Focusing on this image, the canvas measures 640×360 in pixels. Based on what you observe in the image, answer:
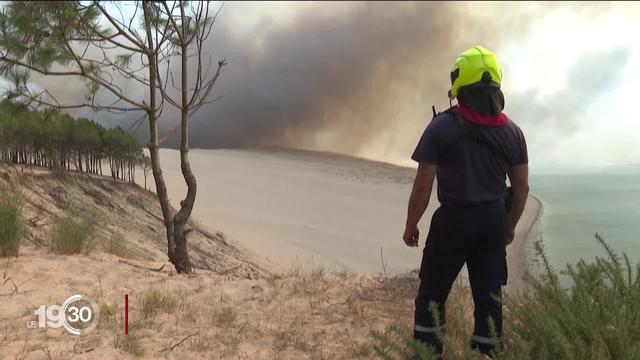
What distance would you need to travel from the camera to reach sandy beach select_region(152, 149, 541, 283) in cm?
1347

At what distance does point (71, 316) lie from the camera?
4051mm

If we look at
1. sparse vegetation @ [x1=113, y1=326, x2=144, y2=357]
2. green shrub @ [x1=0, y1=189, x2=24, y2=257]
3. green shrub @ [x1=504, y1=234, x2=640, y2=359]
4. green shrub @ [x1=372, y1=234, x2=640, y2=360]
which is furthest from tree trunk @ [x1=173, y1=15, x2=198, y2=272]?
green shrub @ [x1=504, y1=234, x2=640, y2=359]

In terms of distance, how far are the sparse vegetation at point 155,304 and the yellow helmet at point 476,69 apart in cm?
266

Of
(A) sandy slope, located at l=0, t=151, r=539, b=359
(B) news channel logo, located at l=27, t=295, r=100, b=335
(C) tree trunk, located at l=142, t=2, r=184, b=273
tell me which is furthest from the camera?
(C) tree trunk, located at l=142, t=2, r=184, b=273

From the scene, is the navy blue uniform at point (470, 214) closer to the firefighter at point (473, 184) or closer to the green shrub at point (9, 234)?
the firefighter at point (473, 184)

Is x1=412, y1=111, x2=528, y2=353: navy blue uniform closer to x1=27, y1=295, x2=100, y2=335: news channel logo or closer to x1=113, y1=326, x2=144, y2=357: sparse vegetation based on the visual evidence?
x1=113, y1=326, x2=144, y2=357: sparse vegetation

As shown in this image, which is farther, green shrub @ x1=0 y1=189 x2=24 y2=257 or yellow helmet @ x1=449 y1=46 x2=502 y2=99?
green shrub @ x1=0 y1=189 x2=24 y2=257

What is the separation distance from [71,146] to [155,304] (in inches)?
356

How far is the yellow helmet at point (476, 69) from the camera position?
3.02m

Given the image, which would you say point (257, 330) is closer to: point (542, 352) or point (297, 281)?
point (297, 281)

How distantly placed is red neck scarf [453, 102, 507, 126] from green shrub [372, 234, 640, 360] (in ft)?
2.95

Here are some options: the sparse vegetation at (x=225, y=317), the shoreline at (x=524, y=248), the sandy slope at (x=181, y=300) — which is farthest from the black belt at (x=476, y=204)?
the shoreline at (x=524, y=248)

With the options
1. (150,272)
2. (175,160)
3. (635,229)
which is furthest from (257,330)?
(175,160)

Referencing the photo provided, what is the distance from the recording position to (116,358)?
3.45 m
